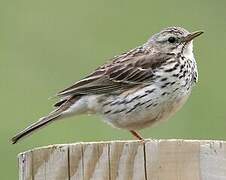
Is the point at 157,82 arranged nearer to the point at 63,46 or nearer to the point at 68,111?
the point at 68,111

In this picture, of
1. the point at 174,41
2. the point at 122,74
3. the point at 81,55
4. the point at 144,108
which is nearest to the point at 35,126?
the point at 144,108

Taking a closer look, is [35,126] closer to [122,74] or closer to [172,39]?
[122,74]

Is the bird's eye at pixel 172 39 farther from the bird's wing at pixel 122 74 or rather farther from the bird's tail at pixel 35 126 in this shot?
the bird's tail at pixel 35 126

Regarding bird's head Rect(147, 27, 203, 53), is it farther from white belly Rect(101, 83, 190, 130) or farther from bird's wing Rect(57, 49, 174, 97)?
white belly Rect(101, 83, 190, 130)

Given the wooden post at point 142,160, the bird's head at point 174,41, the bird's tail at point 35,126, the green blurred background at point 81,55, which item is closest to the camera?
the wooden post at point 142,160

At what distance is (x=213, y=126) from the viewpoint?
1194 cm

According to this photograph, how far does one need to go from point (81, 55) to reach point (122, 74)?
5740mm

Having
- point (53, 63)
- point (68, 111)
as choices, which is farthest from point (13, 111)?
point (68, 111)

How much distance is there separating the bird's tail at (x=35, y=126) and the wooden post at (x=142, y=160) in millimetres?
1758

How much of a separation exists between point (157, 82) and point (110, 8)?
8.64 m

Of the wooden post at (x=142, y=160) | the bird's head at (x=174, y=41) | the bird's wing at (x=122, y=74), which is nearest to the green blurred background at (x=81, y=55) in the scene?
the bird's head at (x=174, y=41)

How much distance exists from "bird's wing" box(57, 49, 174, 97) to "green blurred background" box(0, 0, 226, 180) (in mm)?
2980

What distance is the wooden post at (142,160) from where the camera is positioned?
19.0 ft

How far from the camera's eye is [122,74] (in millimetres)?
8625
